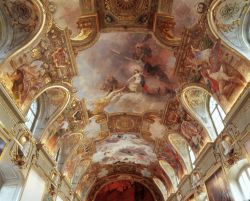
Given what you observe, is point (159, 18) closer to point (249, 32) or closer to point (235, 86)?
point (249, 32)

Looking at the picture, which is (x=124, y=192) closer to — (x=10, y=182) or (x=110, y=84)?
(x=110, y=84)

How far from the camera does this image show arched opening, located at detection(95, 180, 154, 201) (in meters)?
27.6

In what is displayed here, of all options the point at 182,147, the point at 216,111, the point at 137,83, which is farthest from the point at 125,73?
the point at 182,147

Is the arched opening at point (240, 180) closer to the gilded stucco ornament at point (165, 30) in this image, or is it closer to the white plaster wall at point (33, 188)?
the gilded stucco ornament at point (165, 30)

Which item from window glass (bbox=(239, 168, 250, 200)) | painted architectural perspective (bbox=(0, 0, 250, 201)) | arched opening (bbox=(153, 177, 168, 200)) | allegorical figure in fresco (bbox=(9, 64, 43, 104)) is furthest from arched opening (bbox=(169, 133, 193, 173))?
allegorical figure in fresco (bbox=(9, 64, 43, 104))

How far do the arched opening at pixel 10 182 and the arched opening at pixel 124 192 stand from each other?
1948 centimetres

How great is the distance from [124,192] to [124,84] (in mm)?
18790

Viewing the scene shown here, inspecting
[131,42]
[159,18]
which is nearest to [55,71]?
→ [131,42]

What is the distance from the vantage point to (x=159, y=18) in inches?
402

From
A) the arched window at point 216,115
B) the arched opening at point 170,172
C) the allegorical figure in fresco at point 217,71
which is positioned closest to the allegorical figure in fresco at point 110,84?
the allegorical figure in fresco at point 217,71

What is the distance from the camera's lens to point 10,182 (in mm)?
9914

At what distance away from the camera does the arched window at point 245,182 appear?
30.5 ft

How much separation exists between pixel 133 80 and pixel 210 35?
5.09m

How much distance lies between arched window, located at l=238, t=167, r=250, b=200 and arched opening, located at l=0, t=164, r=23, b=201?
9.20 m
